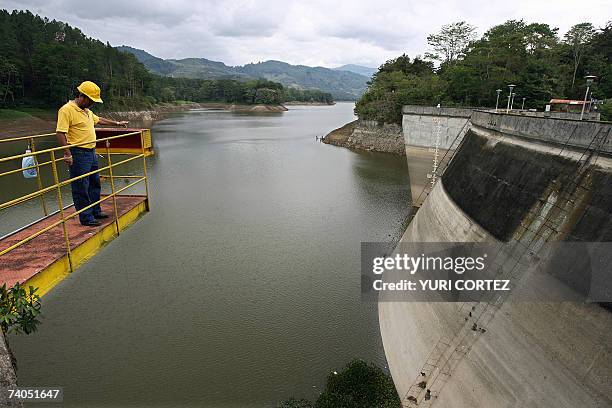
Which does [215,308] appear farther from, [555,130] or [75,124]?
[555,130]

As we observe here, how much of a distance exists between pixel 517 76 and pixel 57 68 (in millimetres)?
64360

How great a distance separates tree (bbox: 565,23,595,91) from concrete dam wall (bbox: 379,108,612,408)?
115 ft

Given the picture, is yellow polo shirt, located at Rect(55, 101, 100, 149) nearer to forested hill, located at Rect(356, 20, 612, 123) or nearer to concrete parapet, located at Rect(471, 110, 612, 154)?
concrete parapet, located at Rect(471, 110, 612, 154)

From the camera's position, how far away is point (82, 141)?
223 inches

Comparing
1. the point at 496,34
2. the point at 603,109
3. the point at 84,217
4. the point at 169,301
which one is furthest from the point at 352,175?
the point at 496,34

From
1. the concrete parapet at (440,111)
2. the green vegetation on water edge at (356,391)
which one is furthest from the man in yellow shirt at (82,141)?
the concrete parapet at (440,111)

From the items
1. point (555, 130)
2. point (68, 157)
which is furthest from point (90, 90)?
point (555, 130)

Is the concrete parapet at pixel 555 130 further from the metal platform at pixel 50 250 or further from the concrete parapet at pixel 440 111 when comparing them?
the concrete parapet at pixel 440 111

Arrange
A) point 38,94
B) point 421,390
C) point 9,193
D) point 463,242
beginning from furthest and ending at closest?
1. point 38,94
2. point 9,193
3. point 463,242
4. point 421,390

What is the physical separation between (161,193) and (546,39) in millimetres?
45133

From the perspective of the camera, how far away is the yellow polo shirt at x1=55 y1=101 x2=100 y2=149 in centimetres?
539

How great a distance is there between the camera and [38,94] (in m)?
59.0

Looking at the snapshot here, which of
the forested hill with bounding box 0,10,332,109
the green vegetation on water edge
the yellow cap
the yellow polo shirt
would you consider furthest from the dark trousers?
the forested hill with bounding box 0,10,332,109

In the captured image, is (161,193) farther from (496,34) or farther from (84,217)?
(496,34)
